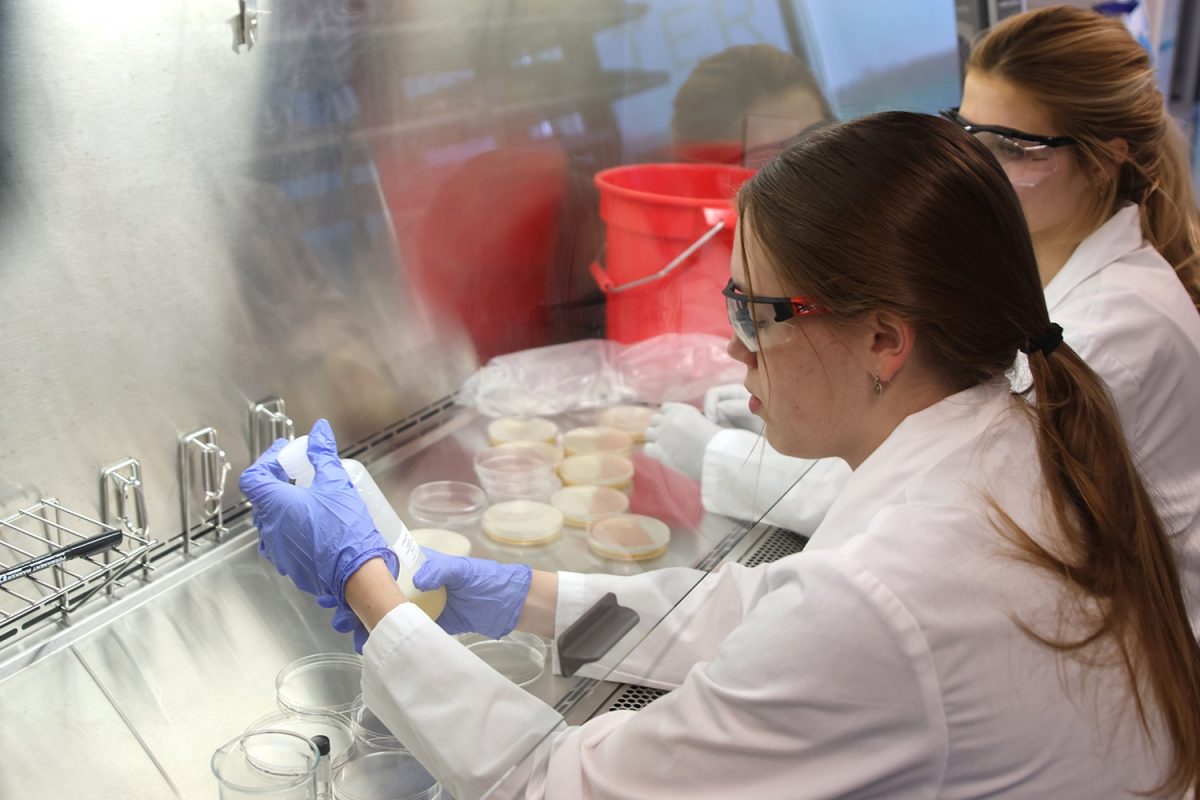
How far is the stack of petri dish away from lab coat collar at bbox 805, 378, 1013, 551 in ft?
2.04

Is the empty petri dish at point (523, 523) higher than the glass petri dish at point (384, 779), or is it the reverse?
the empty petri dish at point (523, 523)

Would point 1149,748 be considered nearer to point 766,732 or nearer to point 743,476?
point 766,732

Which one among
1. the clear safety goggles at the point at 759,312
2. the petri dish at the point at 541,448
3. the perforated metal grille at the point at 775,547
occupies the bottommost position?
the perforated metal grille at the point at 775,547

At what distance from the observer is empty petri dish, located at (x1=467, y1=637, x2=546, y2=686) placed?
47.7 inches

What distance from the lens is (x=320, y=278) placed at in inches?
65.0

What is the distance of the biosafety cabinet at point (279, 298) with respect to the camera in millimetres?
1205

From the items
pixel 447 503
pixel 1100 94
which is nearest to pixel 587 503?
pixel 447 503

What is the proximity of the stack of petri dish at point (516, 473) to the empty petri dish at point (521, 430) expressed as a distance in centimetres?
6

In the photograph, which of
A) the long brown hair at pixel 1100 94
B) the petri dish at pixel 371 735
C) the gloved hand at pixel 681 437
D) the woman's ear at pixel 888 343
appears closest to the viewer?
the woman's ear at pixel 888 343

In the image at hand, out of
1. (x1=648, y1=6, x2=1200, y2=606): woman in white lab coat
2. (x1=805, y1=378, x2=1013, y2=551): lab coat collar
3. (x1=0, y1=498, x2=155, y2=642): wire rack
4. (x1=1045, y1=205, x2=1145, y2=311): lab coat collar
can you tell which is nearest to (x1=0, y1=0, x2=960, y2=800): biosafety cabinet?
(x1=0, y1=498, x2=155, y2=642): wire rack

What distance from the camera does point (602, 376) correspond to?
210 cm

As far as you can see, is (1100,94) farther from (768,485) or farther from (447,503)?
(447,503)

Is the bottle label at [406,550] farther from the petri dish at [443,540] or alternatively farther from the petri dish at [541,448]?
the petri dish at [541,448]

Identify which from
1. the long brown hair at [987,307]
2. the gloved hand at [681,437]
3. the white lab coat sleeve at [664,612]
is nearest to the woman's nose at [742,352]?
the long brown hair at [987,307]
